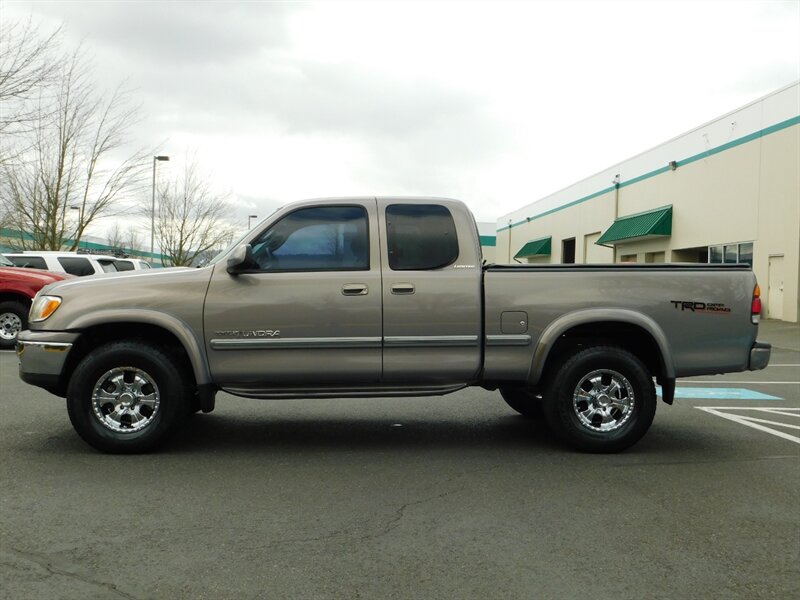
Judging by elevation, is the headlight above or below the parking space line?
above

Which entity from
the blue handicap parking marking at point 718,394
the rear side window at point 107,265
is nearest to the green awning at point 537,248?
the rear side window at point 107,265

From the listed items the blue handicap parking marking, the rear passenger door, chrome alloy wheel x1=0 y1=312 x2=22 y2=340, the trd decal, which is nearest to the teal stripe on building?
the blue handicap parking marking

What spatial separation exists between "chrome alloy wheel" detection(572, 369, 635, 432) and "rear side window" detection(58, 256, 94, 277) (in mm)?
13669

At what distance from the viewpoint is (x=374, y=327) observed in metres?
6.21

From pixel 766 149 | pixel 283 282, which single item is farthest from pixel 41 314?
pixel 766 149

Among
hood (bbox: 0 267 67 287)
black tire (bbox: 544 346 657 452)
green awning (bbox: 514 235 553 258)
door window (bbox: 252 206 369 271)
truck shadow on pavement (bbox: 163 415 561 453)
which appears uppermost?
green awning (bbox: 514 235 553 258)

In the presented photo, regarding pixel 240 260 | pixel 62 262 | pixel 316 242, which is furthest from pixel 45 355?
pixel 62 262

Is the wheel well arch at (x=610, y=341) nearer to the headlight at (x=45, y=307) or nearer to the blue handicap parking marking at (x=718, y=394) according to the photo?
the blue handicap parking marking at (x=718, y=394)

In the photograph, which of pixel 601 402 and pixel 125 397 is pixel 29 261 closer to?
pixel 125 397

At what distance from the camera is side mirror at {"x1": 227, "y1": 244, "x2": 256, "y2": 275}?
6094 mm

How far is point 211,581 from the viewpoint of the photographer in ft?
12.0

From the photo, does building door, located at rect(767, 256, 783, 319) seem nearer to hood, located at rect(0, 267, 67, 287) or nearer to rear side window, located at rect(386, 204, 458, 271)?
rear side window, located at rect(386, 204, 458, 271)

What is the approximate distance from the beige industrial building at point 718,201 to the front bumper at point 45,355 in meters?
20.4

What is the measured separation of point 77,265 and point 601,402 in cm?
1404
